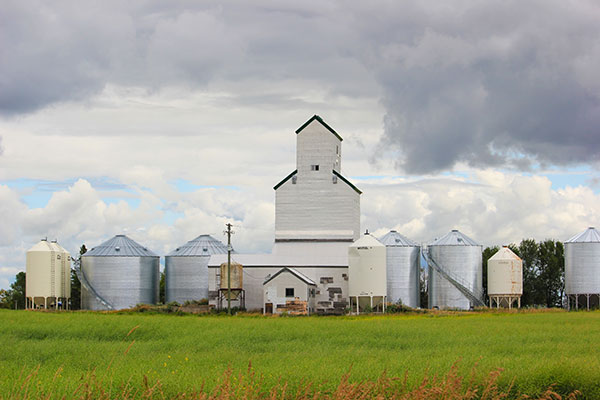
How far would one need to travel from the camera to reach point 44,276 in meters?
67.6

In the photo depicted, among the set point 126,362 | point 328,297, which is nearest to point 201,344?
point 126,362

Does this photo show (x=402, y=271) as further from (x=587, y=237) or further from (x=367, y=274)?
(x=587, y=237)

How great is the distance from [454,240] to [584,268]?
42.8 ft

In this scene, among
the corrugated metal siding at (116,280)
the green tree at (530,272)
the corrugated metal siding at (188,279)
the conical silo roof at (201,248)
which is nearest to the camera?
the corrugated metal siding at (116,280)

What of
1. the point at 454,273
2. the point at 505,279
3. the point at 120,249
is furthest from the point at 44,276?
the point at 505,279

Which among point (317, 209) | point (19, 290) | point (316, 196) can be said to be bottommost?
point (19, 290)

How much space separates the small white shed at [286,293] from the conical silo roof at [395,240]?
11.9 metres

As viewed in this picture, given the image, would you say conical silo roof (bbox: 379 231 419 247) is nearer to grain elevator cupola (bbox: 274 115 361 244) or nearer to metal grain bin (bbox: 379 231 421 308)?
metal grain bin (bbox: 379 231 421 308)

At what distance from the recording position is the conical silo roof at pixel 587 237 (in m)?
70.1

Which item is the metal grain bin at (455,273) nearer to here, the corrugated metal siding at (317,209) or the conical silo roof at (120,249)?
the corrugated metal siding at (317,209)

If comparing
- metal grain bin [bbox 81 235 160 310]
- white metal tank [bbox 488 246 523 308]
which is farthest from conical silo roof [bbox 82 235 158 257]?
white metal tank [bbox 488 246 523 308]

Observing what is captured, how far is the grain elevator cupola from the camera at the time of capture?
6662cm

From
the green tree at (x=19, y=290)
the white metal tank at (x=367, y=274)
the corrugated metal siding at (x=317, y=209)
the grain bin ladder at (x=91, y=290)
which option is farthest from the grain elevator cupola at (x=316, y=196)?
the green tree at (x=19, y=290)

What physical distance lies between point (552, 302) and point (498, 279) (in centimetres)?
2083
